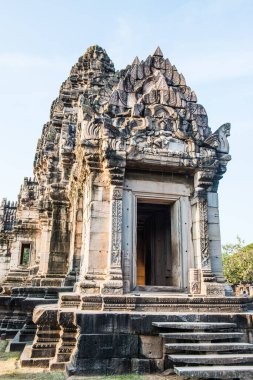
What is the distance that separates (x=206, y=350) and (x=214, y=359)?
0.64ft

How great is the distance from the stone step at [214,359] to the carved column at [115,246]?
155 centimetres

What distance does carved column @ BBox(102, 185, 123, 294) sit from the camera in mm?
5477

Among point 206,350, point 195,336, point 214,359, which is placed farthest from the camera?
point 195,336

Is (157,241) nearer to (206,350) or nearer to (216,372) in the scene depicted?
(206,350)

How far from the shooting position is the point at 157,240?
9.48 metres

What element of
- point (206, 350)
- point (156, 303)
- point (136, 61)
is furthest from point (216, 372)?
point (136, 61)

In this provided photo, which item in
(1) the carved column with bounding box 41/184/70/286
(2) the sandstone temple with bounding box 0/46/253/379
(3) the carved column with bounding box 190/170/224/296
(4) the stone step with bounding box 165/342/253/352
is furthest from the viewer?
(1) the carved column with bounding box 41/184/70/286

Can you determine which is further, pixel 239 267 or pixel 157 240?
pixel 239 267

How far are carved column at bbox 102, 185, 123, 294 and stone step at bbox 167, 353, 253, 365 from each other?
155 cm

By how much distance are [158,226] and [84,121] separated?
428cm

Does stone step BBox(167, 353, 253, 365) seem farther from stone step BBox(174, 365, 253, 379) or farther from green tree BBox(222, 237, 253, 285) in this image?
green tree BBox(222, 237, 253, 285)

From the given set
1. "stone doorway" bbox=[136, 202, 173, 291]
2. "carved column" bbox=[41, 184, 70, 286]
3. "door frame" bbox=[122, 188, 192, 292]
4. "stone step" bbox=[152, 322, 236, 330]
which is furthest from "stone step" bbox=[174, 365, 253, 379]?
"carved column" bbox=[41, 184, 70, 286]

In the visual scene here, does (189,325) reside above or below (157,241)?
below

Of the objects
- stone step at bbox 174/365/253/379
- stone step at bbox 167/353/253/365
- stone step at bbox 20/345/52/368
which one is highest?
stone step at bbox 167/353/253/365
